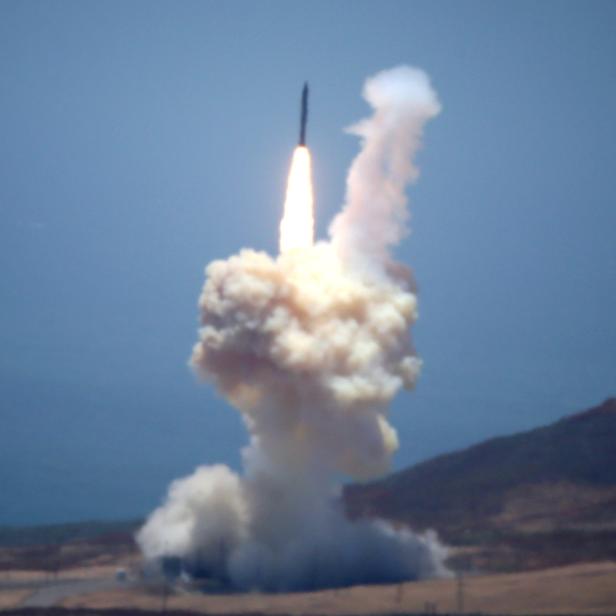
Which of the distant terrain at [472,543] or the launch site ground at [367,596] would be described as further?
the distant terrain at [472,543]

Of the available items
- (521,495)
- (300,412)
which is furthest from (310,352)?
(521,495)

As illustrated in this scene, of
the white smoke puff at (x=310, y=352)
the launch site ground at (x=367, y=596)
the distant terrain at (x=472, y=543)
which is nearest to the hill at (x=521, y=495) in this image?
the distant terrain at (x=472, y=543)

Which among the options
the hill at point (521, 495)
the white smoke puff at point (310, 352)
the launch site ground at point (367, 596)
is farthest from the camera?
the hill at point (521, 495)

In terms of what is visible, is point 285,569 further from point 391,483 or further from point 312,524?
point 391,483

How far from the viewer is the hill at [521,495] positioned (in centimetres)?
6925

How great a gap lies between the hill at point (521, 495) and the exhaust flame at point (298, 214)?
16.8 m

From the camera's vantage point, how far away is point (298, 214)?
63906mm

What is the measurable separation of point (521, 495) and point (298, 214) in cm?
2813

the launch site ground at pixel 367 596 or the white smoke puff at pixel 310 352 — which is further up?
the white smoke puff at pixel 310 352

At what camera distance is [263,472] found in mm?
61938

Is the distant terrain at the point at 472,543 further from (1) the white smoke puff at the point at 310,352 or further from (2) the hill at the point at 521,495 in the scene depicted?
(1) the white smoke puff at the point at 310,352

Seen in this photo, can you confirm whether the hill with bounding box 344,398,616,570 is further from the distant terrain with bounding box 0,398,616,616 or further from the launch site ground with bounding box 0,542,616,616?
the launch site ground with bounding box 0,542,616,616

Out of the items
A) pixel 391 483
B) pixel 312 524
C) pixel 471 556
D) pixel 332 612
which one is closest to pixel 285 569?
pixel 312 524

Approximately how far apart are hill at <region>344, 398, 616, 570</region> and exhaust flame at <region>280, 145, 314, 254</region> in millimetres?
16822
